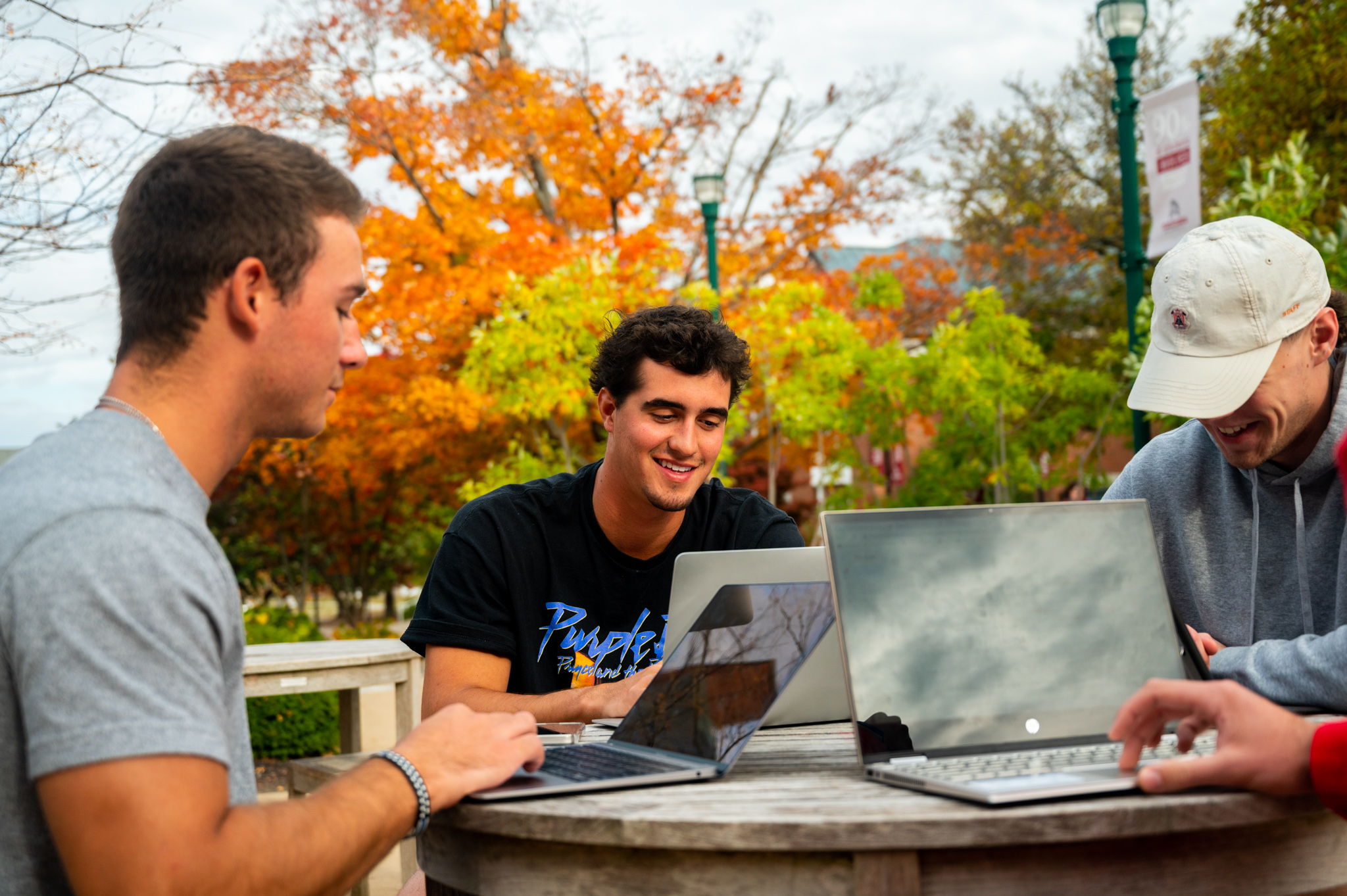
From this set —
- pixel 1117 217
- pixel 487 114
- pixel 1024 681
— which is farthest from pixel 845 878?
pixel 1117 217

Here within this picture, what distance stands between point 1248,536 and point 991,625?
3.38 ft

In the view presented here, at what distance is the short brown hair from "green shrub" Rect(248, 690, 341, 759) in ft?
19.4

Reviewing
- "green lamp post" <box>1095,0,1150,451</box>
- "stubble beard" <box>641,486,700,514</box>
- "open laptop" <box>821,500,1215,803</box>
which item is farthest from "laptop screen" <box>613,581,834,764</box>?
"green lamp post" <box>1095,0,1150,451</box>

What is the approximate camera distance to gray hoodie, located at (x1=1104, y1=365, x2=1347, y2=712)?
2166 millimetres

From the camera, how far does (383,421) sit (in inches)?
461

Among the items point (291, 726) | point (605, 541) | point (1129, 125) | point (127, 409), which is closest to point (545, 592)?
point (605, 541)

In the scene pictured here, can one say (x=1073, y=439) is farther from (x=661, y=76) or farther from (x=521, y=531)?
(x=521, y=531)

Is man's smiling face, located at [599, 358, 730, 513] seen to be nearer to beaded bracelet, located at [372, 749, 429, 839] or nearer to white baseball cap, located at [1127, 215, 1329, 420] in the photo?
white baseball cap, located at [1127, 215, 1329, 420]

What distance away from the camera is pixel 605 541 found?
2781 mm

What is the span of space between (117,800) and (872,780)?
91 centimetres

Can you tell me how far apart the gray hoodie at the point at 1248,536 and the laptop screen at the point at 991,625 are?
44cm

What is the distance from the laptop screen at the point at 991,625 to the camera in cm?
152

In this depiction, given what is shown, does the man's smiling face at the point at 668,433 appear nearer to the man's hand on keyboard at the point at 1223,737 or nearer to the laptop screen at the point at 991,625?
the laptop screen at the point at 991,625

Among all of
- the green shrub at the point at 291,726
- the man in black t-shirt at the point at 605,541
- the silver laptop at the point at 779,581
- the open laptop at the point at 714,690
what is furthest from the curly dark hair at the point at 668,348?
the green shrub at the point at 291,726
